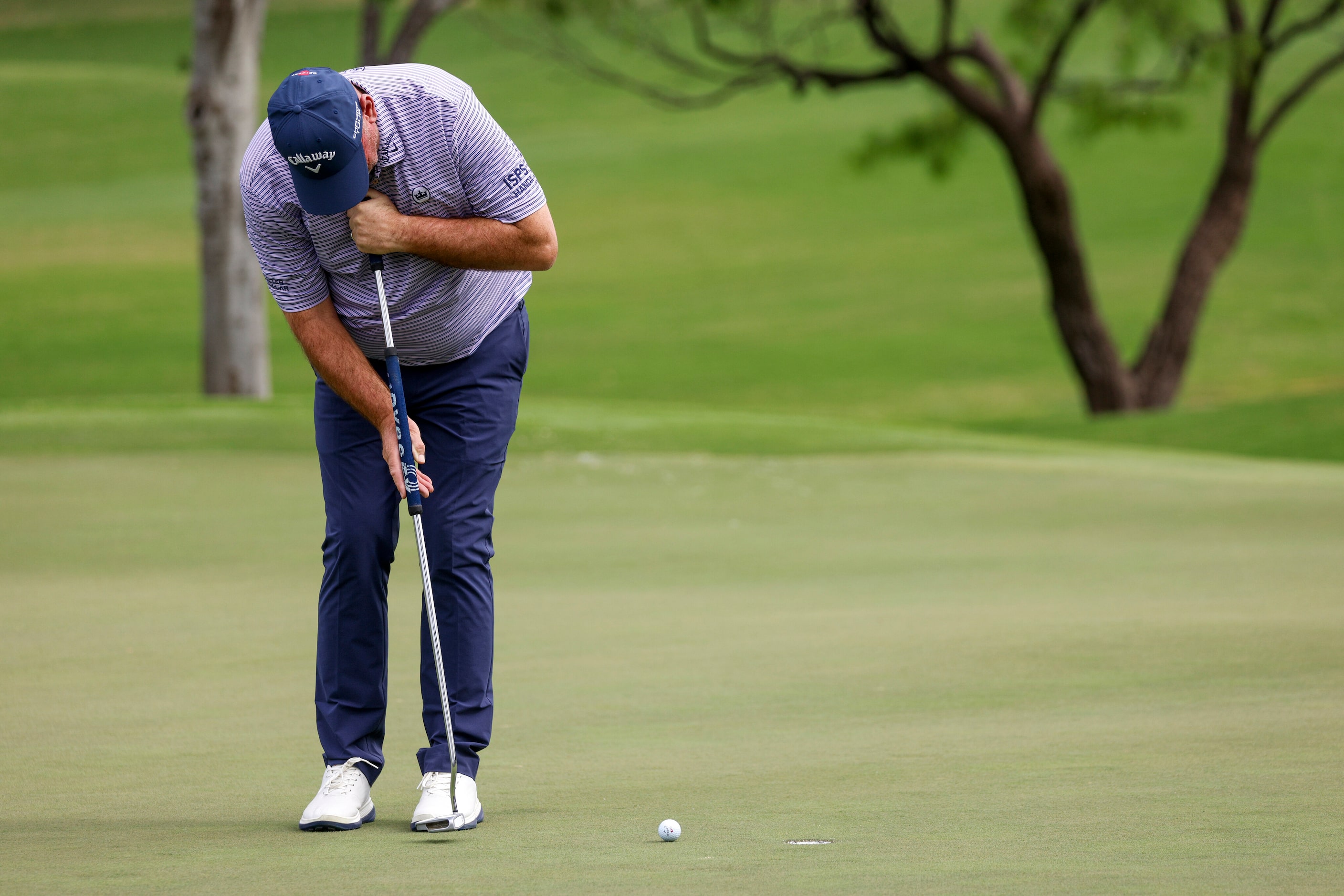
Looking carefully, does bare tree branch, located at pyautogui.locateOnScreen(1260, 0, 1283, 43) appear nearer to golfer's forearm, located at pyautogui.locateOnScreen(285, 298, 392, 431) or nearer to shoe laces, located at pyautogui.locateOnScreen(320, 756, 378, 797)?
golfer's forearm, located at pyautogui.locateOnScreen(285, 298, 392, 431)

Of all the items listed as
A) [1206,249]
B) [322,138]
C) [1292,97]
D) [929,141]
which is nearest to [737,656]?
[322,138]

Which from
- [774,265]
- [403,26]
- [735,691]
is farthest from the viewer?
[774,265]

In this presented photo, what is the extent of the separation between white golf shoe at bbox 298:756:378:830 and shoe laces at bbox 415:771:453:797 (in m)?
0.12

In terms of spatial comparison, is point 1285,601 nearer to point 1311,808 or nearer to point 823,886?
point 1311,808

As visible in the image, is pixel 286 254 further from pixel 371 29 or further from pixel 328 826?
pixel 371 29

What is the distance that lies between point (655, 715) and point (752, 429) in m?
8.29

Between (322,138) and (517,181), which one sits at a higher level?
(322,138)

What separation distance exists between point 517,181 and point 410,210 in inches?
9.1

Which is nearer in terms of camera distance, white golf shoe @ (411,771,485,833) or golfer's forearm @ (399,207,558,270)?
white golf shoe @ (411,771,485,833)

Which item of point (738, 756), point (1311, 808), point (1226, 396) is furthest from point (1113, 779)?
point (1226, 396)

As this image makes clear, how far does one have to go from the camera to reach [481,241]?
146 inches

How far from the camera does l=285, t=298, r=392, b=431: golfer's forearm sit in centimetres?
376

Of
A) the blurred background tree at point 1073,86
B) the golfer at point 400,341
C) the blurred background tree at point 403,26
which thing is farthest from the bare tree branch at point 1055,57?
the golfer at point 400,341

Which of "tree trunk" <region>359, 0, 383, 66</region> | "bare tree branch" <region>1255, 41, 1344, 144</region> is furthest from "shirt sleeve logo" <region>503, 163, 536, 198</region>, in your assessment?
"bare tree branch" <region>1255, 41, 1344, 144</region>
